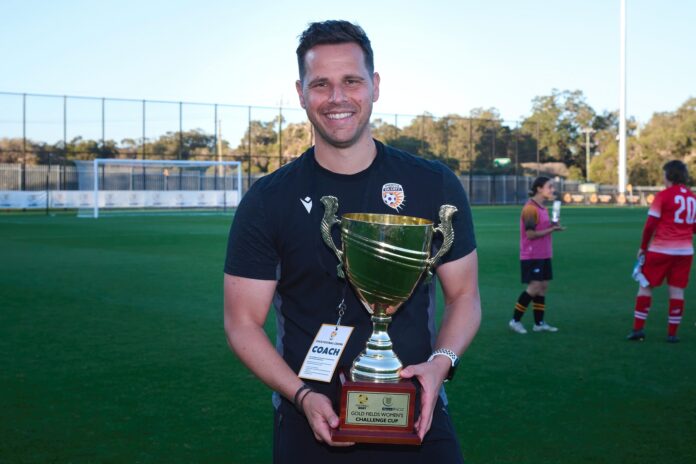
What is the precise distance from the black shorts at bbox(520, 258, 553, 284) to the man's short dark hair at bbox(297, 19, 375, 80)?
6.96 metres

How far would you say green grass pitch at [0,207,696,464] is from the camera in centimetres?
488

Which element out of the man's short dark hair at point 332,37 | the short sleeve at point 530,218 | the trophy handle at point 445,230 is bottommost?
the short sleeve at point 530,218

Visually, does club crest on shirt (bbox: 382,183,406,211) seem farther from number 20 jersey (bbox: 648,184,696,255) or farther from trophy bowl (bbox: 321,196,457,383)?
number 20 jersey (bbox: 648,184,696,255)

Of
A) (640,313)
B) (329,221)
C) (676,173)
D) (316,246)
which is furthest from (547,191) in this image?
(329,221)

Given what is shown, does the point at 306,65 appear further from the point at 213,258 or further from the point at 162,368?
the point at 213,258

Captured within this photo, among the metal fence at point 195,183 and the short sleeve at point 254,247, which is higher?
the metal fence at point 195,183

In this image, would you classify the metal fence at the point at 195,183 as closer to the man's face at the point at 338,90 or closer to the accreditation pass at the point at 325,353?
the man's face at the point at 338,90

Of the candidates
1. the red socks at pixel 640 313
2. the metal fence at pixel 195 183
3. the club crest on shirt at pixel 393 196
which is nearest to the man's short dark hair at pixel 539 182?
the red socks at pixel 640 313

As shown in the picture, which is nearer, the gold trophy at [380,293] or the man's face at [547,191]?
the gold trophy at [380,293]

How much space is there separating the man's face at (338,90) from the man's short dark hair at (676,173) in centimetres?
705

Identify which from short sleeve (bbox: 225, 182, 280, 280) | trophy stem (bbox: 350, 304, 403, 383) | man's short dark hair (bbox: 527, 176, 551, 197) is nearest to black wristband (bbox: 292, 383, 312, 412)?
trophy stem (bbox: 350, 304, 403, 383)

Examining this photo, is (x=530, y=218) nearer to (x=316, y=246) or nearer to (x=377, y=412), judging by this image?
(x=316, y=246)

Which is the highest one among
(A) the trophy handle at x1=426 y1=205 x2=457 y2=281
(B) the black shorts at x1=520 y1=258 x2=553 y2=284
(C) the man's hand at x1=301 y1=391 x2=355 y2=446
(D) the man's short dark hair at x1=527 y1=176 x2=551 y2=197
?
(D) the man's short dark hair at x1=527 y1=176 x2=551 y2=197

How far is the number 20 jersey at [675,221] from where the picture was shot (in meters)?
8.59
